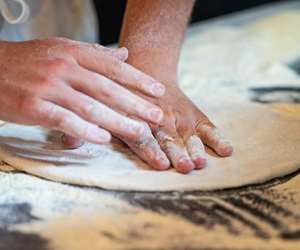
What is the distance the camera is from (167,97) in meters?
1.02

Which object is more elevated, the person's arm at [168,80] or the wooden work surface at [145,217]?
the person's arm at [168,80]

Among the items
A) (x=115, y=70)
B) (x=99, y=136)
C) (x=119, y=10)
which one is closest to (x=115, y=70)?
(x=115, y=70)

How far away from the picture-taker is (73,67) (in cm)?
87

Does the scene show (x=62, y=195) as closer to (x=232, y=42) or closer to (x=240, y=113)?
(x=240, y=113)

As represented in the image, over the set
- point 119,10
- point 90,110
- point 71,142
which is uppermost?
point 90,110

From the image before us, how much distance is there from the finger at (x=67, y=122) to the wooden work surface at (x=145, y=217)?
0.09 metres

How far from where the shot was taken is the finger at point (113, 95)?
0.86 m

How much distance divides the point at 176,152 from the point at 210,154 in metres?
0.07

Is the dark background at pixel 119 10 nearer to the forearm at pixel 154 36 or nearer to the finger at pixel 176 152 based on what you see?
the forearm at pixel 154 36

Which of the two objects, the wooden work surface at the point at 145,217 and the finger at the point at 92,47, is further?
the finger at the point at 92,47

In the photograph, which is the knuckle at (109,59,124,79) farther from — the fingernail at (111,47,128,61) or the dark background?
the dark background

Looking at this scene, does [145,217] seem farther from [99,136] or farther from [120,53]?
[120,53]

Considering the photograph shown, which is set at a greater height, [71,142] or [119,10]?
[71,142]

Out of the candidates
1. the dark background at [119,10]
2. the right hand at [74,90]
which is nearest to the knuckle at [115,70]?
the right hand at [74,90]
